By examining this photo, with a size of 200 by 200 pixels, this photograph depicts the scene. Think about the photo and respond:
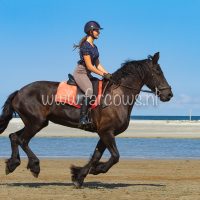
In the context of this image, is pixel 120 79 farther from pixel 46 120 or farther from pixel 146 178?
pixel 146 178

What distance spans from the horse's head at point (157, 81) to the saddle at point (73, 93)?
1.06 m

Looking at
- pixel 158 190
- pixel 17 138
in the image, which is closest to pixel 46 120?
pixel 17 138

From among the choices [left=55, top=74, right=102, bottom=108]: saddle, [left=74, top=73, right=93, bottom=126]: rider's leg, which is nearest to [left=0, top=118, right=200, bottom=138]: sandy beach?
[left=55, top=74, right=102, bottom=108]: saddle

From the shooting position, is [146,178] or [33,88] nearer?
[33,88]

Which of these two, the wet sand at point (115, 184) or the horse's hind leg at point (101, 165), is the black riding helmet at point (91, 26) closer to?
the horse's hind leg at point (101, 165)

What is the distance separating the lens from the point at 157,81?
1232cm

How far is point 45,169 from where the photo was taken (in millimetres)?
17141

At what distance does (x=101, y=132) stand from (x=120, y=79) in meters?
1.18

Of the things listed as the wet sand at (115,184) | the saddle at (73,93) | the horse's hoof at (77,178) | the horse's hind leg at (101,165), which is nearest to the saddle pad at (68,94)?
the saddle at (73,93)

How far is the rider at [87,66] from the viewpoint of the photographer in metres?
11.9

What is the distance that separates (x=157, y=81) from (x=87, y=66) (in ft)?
4.81

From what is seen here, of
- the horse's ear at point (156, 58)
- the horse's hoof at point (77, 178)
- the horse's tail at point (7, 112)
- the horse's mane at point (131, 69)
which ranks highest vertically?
the horse's ear at point (156, 58)

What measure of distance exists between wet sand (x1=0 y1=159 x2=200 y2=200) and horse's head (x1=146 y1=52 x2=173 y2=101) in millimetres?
1894

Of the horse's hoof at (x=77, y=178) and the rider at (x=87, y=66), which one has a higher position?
the rider at (x=87, y=66)
